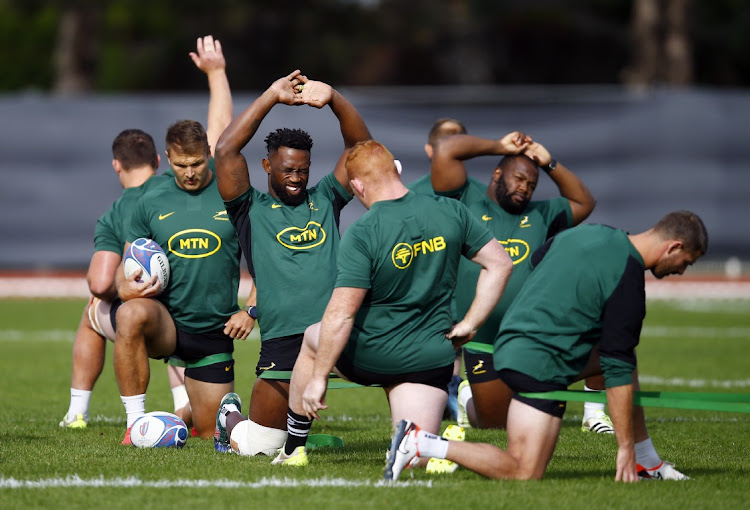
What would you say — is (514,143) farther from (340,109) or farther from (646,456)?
(646,456)

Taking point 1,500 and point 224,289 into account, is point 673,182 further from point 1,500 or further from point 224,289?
point 1,500

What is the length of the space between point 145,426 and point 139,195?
6.32 feet

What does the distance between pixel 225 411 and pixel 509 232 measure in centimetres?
261

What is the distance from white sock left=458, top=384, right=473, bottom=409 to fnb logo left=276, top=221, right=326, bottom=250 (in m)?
2.23

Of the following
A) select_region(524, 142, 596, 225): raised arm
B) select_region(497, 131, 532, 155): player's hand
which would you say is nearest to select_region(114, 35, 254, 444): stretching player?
select_region(497, 131, 532, 155): player's hand

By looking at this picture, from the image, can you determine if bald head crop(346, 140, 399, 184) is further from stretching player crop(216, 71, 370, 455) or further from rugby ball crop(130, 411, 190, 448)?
rugby ball crop(130, 411, 190, 448)

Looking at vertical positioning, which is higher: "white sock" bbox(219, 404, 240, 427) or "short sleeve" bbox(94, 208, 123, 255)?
"short sleeve" bbox(94, 208, 123, 255)

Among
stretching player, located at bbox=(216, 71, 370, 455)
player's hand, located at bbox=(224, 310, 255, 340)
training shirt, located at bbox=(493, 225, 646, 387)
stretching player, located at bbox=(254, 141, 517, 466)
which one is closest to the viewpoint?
training shirt, located at bbox=(493, 225, 646, 387)

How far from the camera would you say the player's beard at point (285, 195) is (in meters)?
6.90

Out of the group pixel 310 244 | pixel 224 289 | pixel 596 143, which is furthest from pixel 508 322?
pixel 596 143

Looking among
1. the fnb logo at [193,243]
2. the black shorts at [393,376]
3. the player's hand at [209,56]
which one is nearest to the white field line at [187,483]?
the black shorts at [393,376]

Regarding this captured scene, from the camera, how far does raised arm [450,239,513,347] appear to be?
6.20m

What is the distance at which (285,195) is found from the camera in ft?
22.7

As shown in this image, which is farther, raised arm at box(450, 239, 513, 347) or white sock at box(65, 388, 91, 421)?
white sock at box(65, 388, 91, 421)
